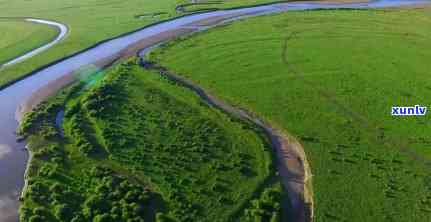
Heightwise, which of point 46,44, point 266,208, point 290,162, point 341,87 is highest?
point 46,44

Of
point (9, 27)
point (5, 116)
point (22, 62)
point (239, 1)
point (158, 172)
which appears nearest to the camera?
point (158, 172)

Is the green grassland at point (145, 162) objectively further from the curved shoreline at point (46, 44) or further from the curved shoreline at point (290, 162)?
the curved shoreline at point (46, 44)

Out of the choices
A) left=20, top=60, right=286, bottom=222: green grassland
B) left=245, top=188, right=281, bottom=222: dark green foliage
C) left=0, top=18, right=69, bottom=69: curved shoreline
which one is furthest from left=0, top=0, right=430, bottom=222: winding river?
left=245, top=188, right=281, bottom=222: dark green foliage

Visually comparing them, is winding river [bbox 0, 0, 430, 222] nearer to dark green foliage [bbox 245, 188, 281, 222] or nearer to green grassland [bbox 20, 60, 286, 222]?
green grassland [bbox 20, 60, 286, 222]

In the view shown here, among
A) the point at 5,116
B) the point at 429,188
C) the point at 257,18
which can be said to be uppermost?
the point at 257,18

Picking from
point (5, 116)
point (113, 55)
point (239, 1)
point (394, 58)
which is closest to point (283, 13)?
point (239, 1)

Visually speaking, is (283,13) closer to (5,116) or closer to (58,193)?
(5,116)

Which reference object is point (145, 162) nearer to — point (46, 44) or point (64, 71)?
point (64, 71)

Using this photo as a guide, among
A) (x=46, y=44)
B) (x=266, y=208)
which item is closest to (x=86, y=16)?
(x=46, y=44)
